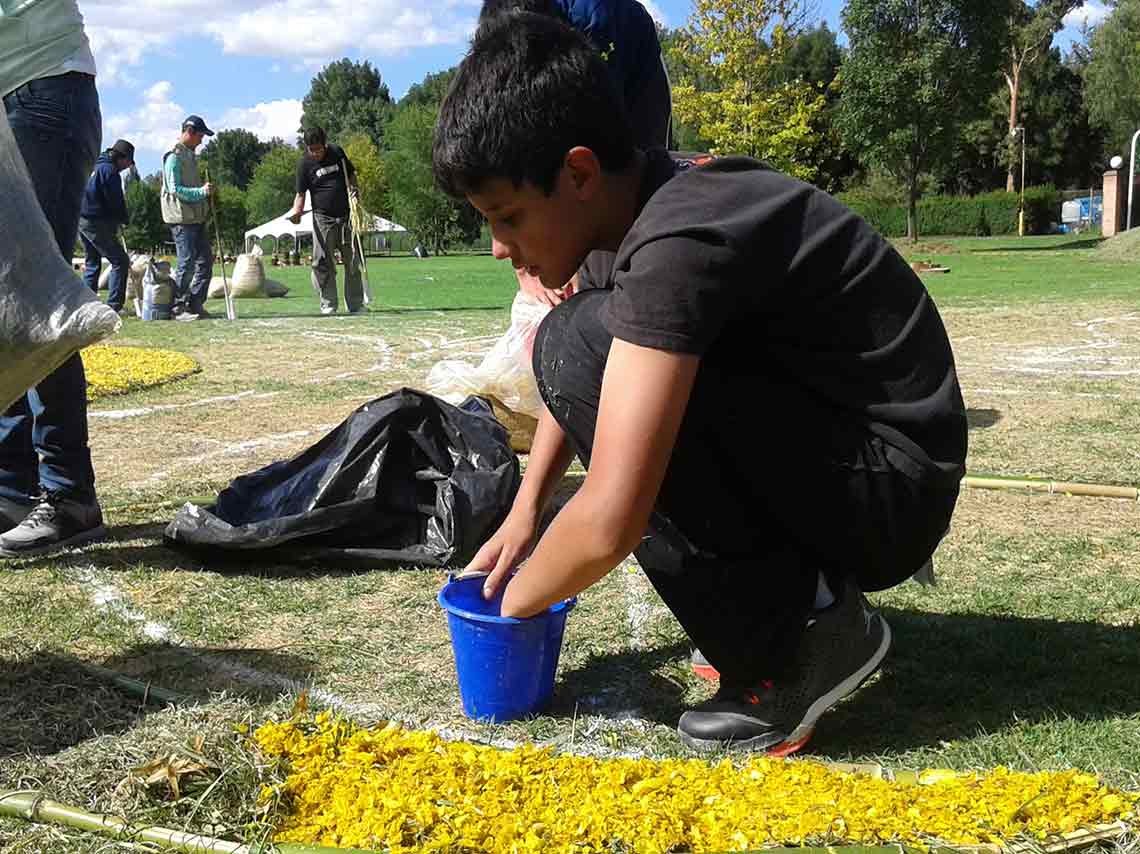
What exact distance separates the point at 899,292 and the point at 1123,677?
3.29 ft

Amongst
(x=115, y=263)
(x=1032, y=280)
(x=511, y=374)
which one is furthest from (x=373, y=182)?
(x=511, y=374)

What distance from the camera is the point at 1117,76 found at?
4494 cm

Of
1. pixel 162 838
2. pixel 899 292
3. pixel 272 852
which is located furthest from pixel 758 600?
pixel 162 838

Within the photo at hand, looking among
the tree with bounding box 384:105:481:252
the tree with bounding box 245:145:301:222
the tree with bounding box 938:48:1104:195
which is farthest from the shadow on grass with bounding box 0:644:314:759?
the tree with bounding box 245:145:301:222

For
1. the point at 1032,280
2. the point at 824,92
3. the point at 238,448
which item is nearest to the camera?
the point at 238,448

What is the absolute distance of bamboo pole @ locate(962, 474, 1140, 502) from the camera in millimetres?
Result: 3781

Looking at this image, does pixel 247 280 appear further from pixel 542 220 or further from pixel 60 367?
pixel 542 220

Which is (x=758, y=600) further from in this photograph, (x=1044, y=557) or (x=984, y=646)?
(x=1044, y=557)

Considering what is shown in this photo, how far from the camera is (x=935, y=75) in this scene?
1433 inches

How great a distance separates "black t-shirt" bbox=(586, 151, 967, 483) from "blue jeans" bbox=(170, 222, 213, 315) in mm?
10626

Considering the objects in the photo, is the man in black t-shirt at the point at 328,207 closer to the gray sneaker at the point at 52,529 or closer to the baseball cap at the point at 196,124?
the baseball cap at the point at 196,124

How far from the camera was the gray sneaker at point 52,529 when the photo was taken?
10.8ft

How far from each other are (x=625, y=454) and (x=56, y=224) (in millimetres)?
2232

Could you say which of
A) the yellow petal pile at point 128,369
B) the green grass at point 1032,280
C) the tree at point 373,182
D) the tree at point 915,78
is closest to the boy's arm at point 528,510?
the yellow petal pile at point 128,369
